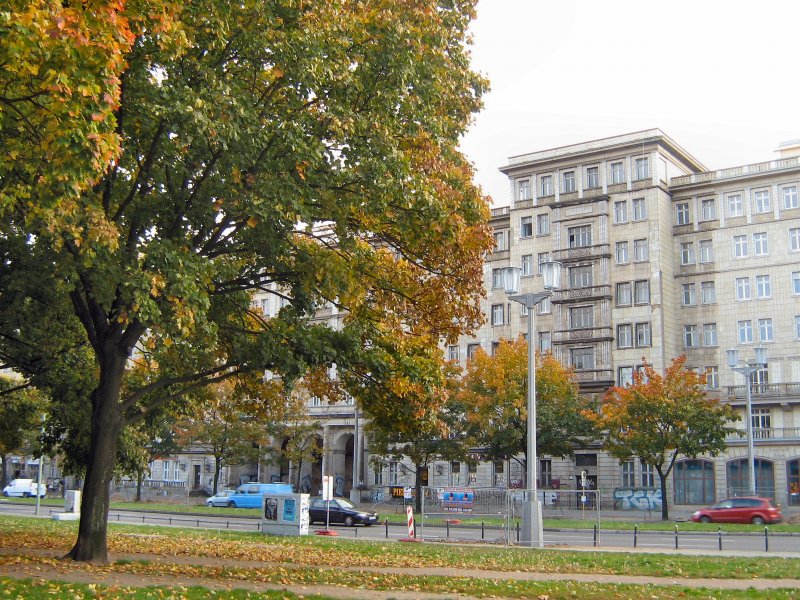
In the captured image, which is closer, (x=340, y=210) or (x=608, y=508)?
(x=340, y=210)

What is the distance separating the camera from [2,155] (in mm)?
12438

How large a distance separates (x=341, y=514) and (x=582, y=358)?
2704cm

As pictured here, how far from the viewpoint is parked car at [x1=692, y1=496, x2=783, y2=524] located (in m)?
42.0

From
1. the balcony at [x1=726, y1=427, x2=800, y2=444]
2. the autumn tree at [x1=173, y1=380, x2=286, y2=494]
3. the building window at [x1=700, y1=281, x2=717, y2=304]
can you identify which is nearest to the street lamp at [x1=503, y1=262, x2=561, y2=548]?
the balcony at [x1=726, y1=427, x2=800, y2=444]

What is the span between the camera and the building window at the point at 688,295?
209 feet

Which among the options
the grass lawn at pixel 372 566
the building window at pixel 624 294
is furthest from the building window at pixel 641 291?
Result: the grass lawn at pixel 372 566

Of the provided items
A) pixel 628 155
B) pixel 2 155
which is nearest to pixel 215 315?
pixel 2 155

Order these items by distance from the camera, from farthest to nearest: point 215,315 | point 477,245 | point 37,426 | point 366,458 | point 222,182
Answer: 1. point 366,458
2. point 37,426
3. point 215,315
4. point 477,245
5. point 222,182

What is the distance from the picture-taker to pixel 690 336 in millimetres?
63219

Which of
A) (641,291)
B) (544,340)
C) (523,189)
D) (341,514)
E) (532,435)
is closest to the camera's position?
(532,435)

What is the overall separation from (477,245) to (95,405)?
27.4 ft

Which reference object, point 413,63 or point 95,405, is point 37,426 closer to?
point 95,405

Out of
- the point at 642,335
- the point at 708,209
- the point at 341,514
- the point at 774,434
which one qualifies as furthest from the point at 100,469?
the point at 708,209

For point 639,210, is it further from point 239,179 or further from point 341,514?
point 239,179
